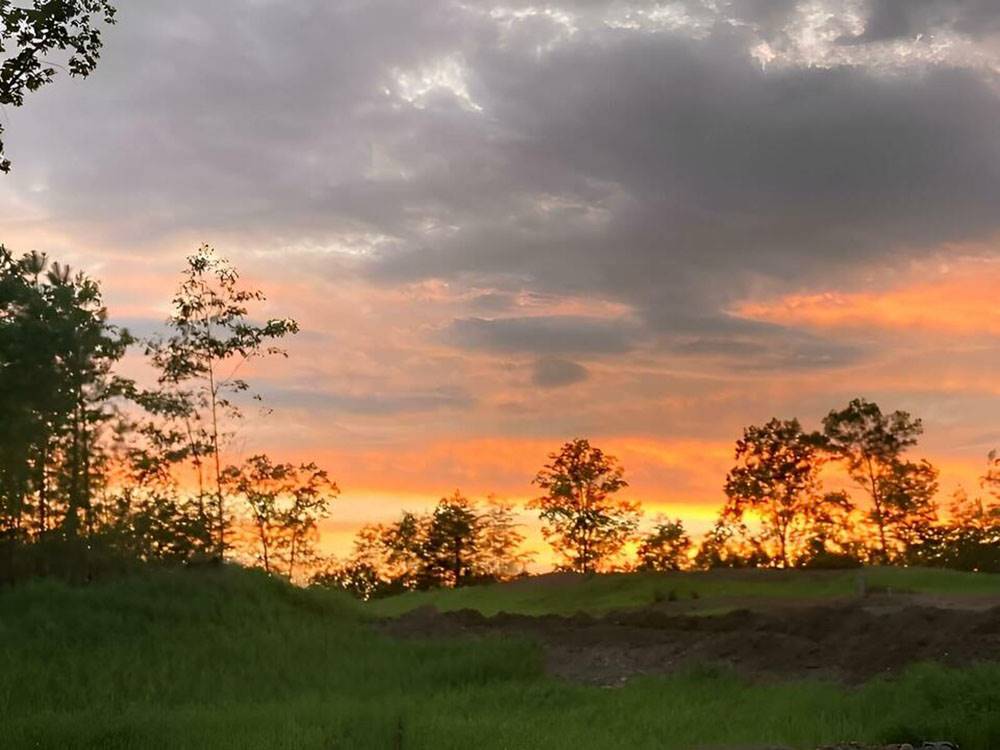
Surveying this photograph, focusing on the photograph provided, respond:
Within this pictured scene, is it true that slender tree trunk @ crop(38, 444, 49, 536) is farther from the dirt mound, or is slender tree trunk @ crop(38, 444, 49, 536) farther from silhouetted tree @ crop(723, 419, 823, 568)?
silhouetted tree @ crop(723, 419, 823, 568)

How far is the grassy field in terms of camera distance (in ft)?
38.9

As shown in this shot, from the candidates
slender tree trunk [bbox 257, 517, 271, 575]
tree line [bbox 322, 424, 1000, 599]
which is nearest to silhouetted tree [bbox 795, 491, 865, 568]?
tree line [bbox 322, 424, 1000, 599]

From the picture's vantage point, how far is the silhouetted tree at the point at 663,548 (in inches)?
1896

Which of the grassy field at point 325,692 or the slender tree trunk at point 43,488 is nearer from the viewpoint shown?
the grassy field at point 325,692

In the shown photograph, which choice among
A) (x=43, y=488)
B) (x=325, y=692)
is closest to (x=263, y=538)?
(x=43, y=488)

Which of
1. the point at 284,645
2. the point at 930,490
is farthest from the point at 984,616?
the point at 930,490

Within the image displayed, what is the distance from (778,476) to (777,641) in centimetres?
2613

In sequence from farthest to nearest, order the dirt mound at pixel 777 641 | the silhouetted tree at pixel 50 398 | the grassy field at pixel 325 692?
the silhouetted tree at pixel 50 398 < the dirt mound at pixel 777 641 < the grassy field at pixel 325 692

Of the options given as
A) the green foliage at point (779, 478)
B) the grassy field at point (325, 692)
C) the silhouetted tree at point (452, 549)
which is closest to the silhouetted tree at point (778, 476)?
the green foliage at point (779, 478)

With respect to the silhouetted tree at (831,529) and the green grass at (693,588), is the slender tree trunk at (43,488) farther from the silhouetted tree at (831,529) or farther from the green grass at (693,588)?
the silhouetted tree at (831,529)

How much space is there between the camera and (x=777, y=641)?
18.8 m

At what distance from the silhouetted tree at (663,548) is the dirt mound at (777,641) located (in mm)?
24342

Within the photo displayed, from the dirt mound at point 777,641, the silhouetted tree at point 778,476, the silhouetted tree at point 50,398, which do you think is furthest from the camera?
the silhouetted tree at point 778,476

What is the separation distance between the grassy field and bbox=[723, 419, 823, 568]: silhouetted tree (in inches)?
941
